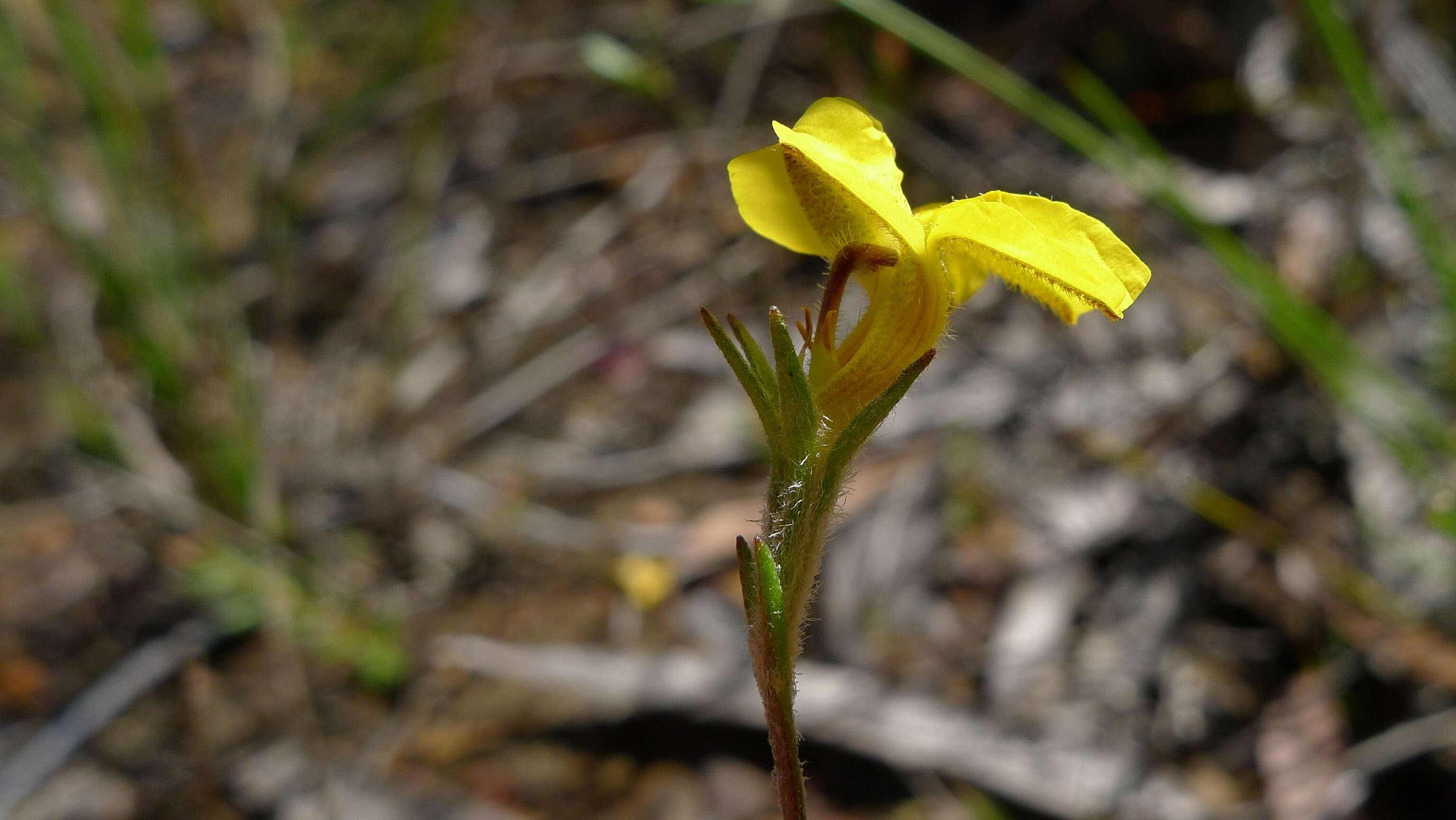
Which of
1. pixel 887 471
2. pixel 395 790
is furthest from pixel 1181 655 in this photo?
pixel 395 790

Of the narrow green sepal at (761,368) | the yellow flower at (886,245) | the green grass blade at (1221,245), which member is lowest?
the narrow green sepal at (761,368)

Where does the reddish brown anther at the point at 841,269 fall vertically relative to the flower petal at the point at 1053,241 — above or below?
above

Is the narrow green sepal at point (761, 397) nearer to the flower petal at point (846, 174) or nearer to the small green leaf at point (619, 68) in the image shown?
the flower petal at point (846, 174)

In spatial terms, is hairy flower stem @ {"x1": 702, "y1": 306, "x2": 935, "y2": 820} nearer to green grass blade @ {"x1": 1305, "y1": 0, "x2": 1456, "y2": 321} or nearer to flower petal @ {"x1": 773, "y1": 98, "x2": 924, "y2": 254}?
flower petal @ {"x1": 773, "y1": 98, "x2": 924, "y2": 254}

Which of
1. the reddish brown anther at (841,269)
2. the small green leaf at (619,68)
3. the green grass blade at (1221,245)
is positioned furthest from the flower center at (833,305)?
the small green leaf at (619,68)

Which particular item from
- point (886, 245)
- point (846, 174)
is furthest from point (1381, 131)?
point (846, 174)

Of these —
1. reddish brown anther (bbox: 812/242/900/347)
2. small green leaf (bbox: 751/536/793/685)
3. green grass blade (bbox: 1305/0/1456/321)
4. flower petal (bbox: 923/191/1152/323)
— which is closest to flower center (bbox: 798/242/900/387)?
reddish brown anther (bbox: 812/242/900/347)
